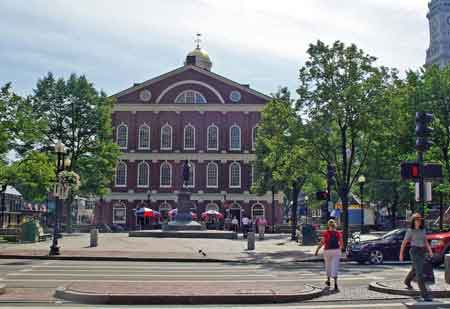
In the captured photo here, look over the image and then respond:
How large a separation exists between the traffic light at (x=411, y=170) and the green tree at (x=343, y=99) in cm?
1485

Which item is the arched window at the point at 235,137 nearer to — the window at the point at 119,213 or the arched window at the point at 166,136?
the arched window at the point at 166,136

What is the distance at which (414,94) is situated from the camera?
120 ft

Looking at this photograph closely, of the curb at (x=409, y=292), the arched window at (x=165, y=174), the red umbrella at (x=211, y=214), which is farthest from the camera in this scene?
the arched window at (x=165, y=174)

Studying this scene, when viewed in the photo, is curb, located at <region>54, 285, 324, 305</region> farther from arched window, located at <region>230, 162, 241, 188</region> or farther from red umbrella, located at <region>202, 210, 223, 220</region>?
arched window, located at <region>230, 162, 241, 188</region>

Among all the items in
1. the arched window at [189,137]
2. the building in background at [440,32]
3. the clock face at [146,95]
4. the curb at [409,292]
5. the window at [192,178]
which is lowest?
the curb at [409,292]

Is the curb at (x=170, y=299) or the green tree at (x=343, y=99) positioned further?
the green tree at (x=343, y=99)

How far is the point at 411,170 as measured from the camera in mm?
14984

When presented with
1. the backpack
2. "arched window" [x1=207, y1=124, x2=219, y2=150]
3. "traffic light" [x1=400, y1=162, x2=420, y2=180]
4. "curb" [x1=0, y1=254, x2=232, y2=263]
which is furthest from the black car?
"arched window" [x1=207, y1=124, x2=219, y2=150]

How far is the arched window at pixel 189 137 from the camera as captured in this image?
2746 inches

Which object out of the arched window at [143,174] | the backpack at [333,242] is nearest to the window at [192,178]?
the arched window at [143,174]

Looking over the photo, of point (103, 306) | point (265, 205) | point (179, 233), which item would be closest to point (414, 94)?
point (179, 233)

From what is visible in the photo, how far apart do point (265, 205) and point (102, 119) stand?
23101mm

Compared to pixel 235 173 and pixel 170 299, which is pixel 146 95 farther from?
pixel 170 299

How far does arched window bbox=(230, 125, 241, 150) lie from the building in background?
6109 cm
